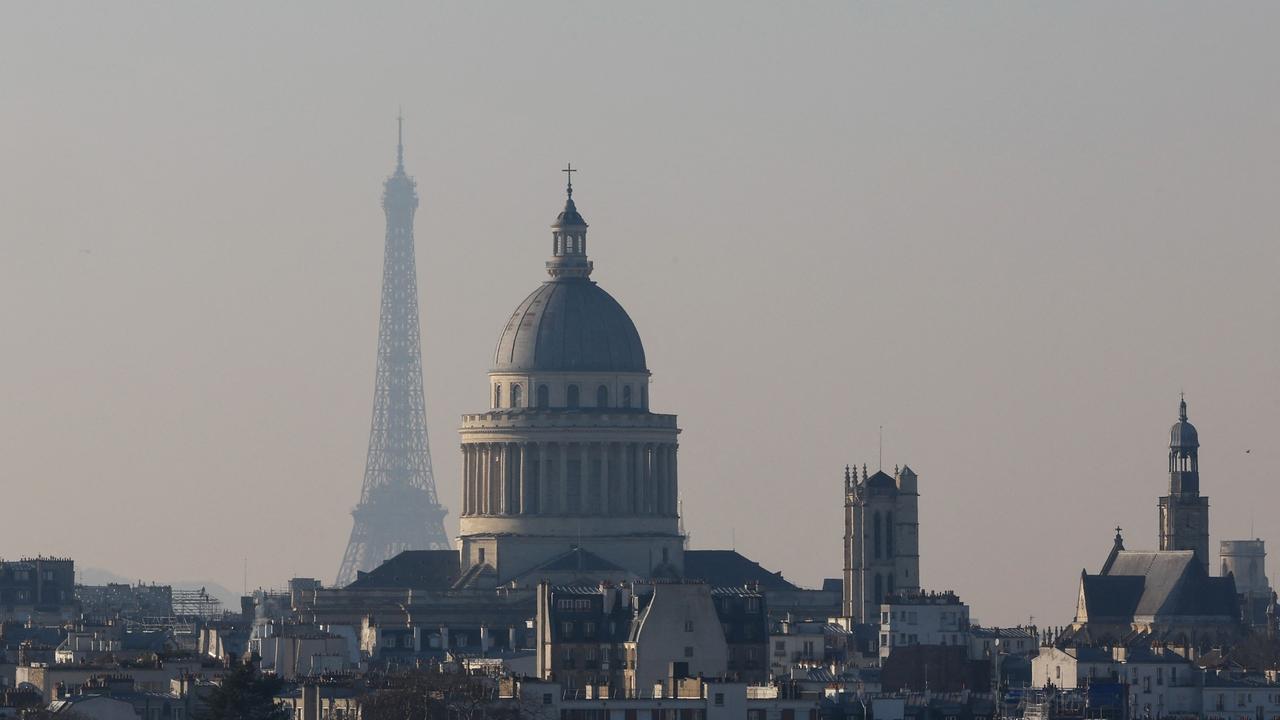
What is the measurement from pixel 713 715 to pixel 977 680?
40.2m

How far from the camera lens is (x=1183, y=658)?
196500mm

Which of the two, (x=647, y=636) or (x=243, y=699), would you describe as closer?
(x=243, y=699)

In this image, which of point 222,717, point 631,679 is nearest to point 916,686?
point 631,679

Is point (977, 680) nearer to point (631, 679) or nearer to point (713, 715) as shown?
point (631, 679)

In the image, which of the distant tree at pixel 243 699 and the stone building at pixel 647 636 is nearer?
the distant tree at pixel 243 699

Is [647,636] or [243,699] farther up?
[647,636]

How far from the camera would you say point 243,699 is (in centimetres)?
15062

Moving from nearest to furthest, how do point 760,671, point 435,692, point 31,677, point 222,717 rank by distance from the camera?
point 222,717 < point 435,692 < point 31,677 < point 760,671

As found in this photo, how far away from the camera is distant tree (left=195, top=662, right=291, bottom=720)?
5915 inches

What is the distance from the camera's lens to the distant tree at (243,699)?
15025 centimetres

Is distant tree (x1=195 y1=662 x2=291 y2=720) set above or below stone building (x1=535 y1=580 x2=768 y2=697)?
below

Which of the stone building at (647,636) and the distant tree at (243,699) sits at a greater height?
the stone building at (647,636)

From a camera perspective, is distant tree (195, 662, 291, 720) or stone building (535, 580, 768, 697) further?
stone building (535, 580, 768, 697)

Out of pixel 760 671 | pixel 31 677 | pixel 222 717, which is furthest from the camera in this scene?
pixel 760 671
